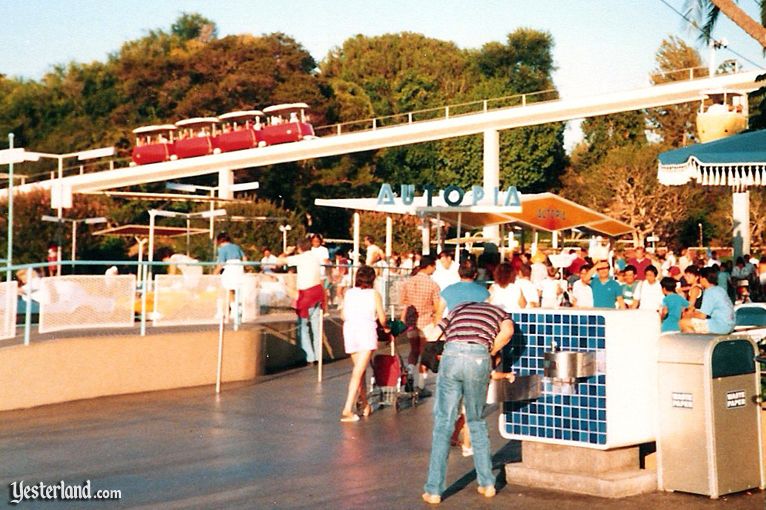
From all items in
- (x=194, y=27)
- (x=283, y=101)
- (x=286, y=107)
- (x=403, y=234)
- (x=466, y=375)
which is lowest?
(x=466, y=375)

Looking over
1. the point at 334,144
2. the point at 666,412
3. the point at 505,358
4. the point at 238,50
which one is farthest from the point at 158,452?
the point at 238,50

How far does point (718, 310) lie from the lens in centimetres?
1205

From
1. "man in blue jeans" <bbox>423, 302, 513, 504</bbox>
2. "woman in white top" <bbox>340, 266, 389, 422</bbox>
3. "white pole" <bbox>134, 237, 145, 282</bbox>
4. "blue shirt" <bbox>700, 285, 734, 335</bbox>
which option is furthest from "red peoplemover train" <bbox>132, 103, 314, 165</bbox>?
"man in blue jeans" <bbox>423, 302, 513, 504</bbox>

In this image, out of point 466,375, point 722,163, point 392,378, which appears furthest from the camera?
point 392,378

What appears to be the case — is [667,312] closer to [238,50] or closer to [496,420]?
[496,420]

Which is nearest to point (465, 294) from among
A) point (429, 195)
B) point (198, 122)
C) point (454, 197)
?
point (454, 197)

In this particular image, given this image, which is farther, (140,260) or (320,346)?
(140,260)

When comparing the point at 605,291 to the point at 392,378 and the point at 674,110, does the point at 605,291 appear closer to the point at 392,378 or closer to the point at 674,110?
the point at 392,378

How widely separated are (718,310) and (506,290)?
6.83ft

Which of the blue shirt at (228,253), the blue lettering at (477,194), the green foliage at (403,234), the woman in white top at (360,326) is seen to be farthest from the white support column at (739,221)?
the green foliage at (403,234)

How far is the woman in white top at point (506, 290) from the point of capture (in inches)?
464

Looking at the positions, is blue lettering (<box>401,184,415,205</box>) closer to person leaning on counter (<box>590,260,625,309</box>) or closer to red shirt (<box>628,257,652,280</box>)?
red shirt (<box>628,257,652,280</box>)

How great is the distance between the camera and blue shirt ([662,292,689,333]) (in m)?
13.3

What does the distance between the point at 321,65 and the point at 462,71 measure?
36.6ft
